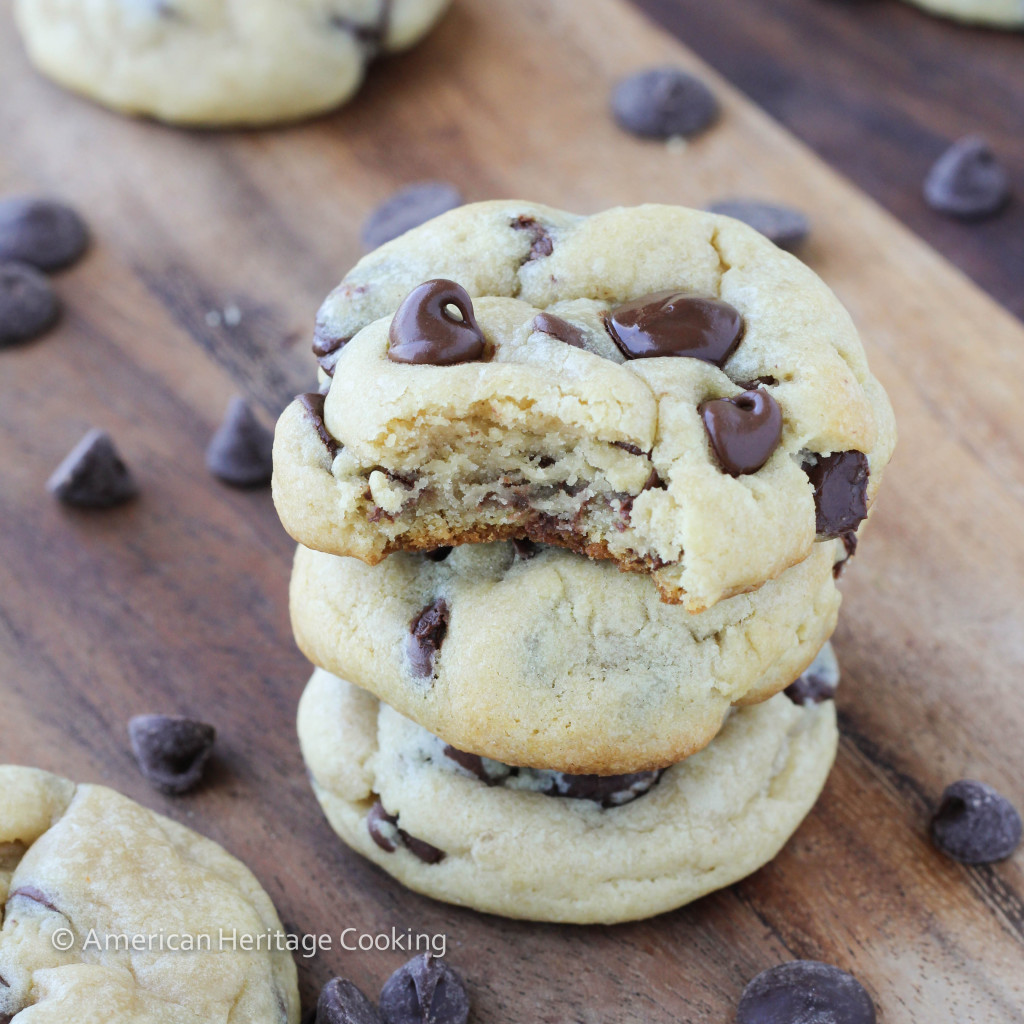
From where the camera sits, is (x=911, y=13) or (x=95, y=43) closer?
(x=95, y=43)

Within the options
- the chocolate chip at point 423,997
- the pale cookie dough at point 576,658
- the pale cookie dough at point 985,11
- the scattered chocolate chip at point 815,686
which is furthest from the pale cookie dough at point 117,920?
the pale cookie dough at point 985,11

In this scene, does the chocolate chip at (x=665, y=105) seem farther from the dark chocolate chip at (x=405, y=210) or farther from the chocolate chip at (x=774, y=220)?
the dark chocolate chip at (x=405, y=210)

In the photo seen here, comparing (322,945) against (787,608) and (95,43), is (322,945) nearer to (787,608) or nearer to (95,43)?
(787,608)

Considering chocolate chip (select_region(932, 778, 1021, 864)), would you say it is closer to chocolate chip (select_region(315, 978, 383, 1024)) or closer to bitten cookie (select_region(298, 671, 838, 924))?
bitten cookie (select_region(298, 671, 838, 924))

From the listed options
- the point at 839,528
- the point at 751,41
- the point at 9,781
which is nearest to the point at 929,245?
the point at 751,41

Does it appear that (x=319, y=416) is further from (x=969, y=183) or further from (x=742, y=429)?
(x=969, y=183)

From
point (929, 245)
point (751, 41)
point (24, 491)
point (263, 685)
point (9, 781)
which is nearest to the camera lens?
point (9, 781)

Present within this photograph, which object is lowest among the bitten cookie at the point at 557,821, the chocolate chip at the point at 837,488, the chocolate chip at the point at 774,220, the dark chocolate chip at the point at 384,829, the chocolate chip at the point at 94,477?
the chocolate chip at the point at 94,477
